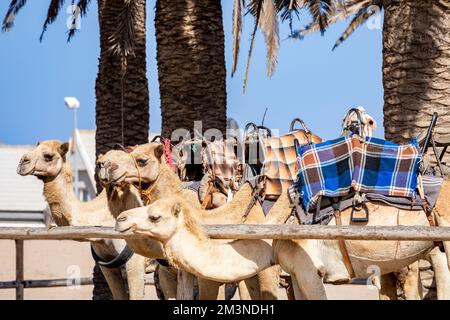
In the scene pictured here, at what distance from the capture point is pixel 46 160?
9414 millimetres

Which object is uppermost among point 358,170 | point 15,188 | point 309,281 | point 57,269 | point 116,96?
point 15,188

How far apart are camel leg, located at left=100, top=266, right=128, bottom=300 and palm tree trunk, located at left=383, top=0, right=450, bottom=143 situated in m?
2.86

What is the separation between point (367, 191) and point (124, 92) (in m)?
6.59

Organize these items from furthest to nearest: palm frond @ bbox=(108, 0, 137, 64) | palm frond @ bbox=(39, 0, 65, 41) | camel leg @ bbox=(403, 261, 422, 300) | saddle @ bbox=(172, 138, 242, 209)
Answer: palm frond @ bbox=(39, 0, 65, 41) → palm frond @ bbox=(108, 0, 137, 64) → saddle @ bbox=(172, 138, 242, 209) → camel leg @ bbox=(403, 261, 422, 300)

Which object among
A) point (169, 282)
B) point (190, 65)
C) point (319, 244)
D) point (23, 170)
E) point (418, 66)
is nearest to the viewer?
point (319, 244)

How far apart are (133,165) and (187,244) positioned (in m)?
1.73

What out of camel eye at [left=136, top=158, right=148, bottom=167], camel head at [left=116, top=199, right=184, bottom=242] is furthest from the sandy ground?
camel head at [left=116, top=199, right=184, bottom=242]

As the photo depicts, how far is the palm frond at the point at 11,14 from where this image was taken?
1592cm

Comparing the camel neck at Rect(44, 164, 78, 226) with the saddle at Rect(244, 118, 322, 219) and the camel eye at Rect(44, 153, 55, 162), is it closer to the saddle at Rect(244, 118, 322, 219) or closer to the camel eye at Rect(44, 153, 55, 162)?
the camel eye at Rect(44, 153, 55, 162)

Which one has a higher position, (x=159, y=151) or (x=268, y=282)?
(x=159, y=151)

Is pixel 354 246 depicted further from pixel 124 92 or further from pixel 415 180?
pixel 124 92

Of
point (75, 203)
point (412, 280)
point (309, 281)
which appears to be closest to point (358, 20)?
point (75, 203)

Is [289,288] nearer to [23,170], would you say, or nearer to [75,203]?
[75,203]

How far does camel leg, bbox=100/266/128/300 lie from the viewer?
9.81 m
